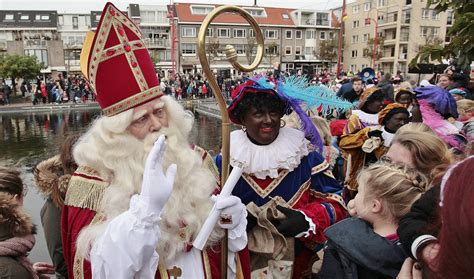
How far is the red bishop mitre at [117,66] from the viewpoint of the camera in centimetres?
166

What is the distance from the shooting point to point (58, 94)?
69.2 feet

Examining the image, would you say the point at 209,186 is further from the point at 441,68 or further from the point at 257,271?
the point at 441,68

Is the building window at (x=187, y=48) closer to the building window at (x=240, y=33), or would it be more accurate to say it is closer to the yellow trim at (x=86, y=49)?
the building window at (x=240, y=33)

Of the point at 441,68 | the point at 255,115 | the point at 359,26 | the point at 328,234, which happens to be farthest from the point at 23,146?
the point at 359,26

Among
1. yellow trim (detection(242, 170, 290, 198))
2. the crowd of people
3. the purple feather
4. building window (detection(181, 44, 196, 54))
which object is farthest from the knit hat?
building window (detection(181, 44, 196, 54))

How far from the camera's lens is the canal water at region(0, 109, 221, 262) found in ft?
18.5

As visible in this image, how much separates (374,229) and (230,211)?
2.22 ft

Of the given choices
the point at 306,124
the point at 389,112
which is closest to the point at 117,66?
the point at 306,124

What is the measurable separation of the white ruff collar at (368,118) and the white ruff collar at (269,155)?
92.2 inches

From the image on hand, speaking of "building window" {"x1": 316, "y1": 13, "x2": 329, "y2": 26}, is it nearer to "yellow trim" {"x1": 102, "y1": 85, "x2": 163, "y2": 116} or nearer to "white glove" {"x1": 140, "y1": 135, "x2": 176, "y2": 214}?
"yellow trim" {"x1": 102, "y1": 85, "x2": 163, "y2": 116}

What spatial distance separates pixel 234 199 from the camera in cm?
163

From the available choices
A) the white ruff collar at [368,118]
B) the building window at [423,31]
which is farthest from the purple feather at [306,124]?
the building window at [423,31]

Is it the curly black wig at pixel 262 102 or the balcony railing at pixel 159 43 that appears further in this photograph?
the balcony railing at pixel 159 43

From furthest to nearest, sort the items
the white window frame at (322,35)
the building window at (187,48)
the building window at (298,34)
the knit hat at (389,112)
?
1. the white window frame at (322,35)
2. the building window at (298,34)
3. the building window at (187,48)
4. the knit hat at (389,112)
